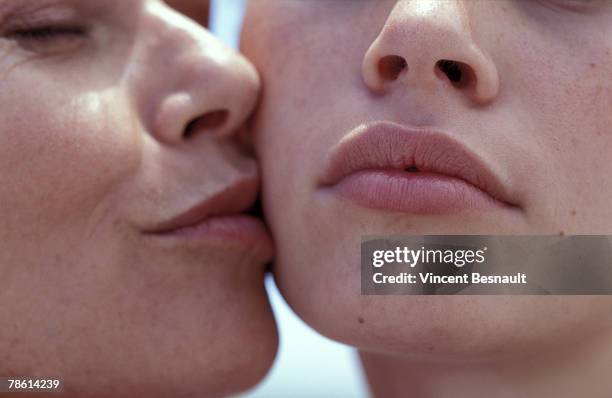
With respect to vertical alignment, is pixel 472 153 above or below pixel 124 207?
above

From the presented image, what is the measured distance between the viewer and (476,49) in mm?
752

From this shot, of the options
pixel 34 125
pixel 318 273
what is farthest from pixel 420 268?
pixel 34 125

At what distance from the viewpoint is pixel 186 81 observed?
913 millimetres

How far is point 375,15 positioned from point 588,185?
0.98 ft

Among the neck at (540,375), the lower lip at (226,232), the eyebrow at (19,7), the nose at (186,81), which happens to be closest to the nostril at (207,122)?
the nose at (186,81)

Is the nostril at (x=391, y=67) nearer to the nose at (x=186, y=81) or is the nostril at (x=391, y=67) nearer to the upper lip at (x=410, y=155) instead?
the upper lip at (x=410, y=155)

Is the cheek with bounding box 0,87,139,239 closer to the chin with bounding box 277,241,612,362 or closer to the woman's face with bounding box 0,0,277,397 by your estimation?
the woman's face with bounding box 0,0,277,397

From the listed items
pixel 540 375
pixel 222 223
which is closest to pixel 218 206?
pixel 222 223

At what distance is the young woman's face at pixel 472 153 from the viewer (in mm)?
758

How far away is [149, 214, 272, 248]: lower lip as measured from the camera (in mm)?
886

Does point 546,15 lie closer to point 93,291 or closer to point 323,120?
point 323,120

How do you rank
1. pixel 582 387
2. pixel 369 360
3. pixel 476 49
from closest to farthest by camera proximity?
pixel 476 49 < pixel 582 387 < pixel 369 360

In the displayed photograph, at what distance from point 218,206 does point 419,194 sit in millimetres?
276

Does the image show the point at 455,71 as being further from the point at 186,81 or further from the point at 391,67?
the point at 186,81
